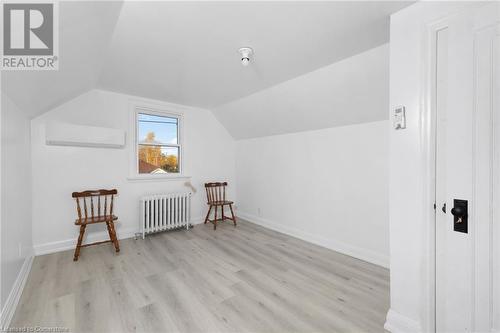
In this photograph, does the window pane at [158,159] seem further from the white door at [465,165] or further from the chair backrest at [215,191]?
the white door at [465,165]

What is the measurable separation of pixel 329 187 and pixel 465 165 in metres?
1.87

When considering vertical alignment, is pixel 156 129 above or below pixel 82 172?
above

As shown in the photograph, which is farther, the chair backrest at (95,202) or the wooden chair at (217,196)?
the wooden chair at (217,196)

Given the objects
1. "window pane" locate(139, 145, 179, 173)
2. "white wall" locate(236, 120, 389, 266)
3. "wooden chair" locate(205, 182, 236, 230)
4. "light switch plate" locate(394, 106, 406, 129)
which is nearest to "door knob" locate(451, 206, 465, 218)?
"light switch plate" locate(394, 106, 406, 129)

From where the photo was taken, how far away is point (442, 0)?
134cm

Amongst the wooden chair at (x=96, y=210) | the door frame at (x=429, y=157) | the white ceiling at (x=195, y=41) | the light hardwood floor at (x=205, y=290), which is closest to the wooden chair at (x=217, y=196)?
the light hardwood floor at (x=205, y=290)

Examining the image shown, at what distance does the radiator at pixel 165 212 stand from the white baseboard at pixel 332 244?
141cm

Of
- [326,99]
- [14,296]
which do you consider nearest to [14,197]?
[14,296]

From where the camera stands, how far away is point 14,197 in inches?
77.6

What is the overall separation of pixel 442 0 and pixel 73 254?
14.4ft

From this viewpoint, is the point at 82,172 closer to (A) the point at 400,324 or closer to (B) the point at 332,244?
(B) the point at 332,244

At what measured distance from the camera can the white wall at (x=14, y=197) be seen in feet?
5.54

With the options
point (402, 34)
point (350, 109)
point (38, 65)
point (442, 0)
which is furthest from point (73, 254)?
point (442, 0)

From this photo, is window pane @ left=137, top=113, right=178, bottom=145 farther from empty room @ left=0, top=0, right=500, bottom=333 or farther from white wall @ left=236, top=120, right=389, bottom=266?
white wall @ left=236, top=120, right=389, bottom=266
